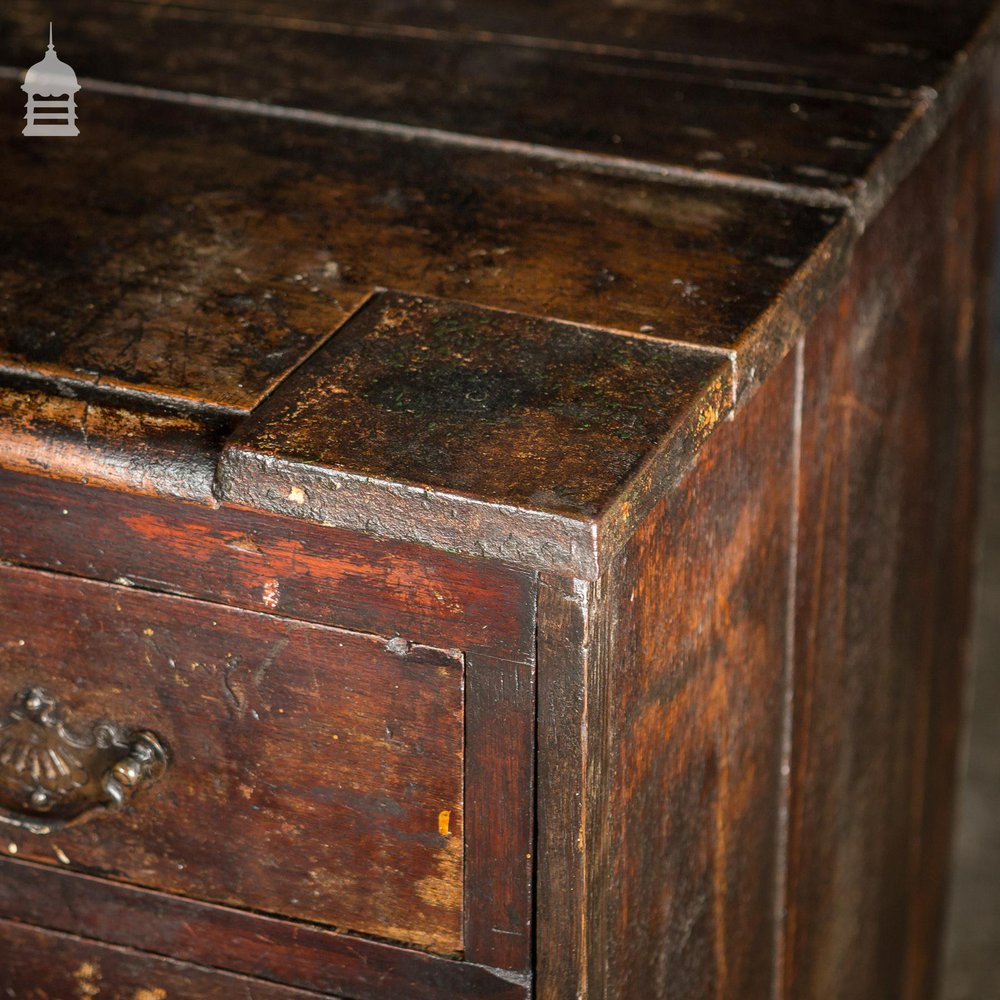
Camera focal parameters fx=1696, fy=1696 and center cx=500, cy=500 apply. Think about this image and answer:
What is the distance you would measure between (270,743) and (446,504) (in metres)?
0.19

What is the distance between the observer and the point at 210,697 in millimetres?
807

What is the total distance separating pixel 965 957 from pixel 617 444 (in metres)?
1.48

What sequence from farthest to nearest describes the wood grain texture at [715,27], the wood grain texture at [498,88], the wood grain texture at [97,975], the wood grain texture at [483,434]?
the wood grain texture at [715,27]
the wood grain texture at [498,88]
the wood grain texture at [97,975]
the wood grain texture at [483,434]

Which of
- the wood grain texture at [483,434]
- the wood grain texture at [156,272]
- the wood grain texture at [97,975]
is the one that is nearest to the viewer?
the wood grain texture at [483,434]

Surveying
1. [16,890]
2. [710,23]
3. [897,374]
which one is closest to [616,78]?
[710,23]

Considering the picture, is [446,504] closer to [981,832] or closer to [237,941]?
[237,941]

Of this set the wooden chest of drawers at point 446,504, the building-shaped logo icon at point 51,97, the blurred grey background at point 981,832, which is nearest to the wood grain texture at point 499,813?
the wooden chest of drawers at point 446,504

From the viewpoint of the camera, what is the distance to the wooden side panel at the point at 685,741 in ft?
2.46

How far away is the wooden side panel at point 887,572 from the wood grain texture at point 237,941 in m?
0.32

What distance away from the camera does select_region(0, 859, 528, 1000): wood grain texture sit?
828 millimetres

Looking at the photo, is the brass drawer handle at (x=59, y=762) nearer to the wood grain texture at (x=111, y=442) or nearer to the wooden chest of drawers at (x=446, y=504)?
the wooden chest of drawers at (x=446, y=504)

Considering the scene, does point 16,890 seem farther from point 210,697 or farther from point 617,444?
point 617,444

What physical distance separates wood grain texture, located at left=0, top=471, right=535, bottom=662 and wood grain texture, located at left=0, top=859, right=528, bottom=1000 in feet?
0.60

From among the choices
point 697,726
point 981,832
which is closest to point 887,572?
point 697,726
